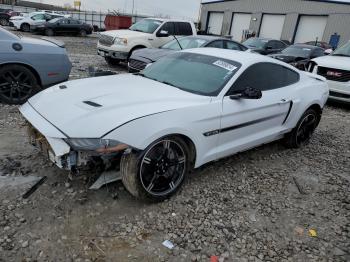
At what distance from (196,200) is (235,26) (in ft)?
114

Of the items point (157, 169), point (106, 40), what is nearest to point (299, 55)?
point (106, 40)

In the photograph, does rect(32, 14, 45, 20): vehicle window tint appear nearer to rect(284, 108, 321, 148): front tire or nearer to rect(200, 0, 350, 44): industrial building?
rect(200, 0, 350, 44): industrial building

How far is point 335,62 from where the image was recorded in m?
8.56

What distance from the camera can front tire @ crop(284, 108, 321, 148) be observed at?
17.1 feet

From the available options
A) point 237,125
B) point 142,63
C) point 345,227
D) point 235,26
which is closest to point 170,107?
point 237,125

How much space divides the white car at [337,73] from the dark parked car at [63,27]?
787 inches

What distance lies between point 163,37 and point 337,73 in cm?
578

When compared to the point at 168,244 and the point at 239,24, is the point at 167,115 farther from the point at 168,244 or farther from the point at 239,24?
the point at 239,24

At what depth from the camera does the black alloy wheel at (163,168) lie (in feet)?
10.6

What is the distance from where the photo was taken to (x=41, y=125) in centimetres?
313

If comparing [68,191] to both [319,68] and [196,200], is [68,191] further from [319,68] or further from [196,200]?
[319,68]

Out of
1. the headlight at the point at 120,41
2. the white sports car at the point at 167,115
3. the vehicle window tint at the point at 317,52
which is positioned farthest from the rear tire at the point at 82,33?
the white sports car at the point at 167,115

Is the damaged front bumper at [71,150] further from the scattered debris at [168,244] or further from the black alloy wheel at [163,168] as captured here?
the scattered debris at [168,244]

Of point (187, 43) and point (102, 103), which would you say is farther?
point (187, 43)
